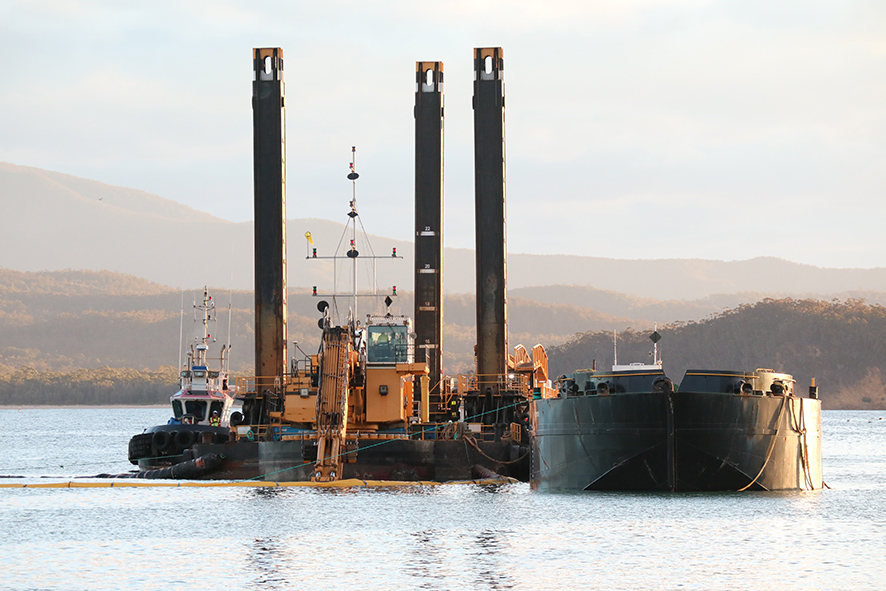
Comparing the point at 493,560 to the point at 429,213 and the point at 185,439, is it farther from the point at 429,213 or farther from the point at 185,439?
the point at 185,439

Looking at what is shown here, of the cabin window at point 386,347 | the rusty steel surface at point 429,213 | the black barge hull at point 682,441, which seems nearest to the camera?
the black barge hull at point 682,441

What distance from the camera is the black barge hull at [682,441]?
34656 millimetres

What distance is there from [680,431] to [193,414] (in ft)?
104

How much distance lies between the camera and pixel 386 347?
46875 millimetres

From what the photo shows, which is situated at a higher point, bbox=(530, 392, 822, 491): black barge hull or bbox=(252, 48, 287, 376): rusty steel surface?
bbox=(252, 48, 287, 376): rusty steel surface

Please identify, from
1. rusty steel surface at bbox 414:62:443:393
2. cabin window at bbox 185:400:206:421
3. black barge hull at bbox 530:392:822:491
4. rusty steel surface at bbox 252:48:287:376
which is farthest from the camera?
cabin window at bbox 185:400:206:421

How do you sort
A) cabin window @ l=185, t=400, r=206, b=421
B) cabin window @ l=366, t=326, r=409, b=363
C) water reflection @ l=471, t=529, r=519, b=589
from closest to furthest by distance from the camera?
water reflection @ l=471, t=529, r=519, b=589 < cabin window @ l=366, t=326, r=409, b=363 < cabin window @ l=185, t=400, r=206, b=421

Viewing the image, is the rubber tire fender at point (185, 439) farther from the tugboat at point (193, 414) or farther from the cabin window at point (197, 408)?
the cabin window at point (197, 408)

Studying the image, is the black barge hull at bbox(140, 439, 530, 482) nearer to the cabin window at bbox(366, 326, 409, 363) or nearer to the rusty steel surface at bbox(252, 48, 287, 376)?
the cabin window at bbox(366, 326, 409, 363)

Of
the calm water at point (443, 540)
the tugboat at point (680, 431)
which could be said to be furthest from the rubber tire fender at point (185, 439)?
the tugboat at point (680, 431)

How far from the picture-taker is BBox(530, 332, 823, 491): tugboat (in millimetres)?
34688

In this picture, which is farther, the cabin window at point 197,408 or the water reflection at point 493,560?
the cabin window at point 197,408

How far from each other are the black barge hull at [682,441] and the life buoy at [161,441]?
25.3 m

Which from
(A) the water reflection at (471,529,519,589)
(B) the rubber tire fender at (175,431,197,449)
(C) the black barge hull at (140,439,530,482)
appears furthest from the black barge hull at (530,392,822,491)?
(B) the rubber tire fender at (175,431,197,449)
